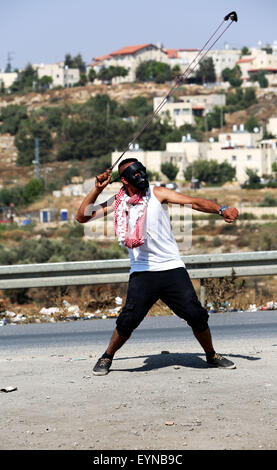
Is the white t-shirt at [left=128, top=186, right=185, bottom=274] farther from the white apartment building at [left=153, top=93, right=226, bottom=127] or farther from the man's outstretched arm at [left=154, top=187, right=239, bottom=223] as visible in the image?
the white apartment building at [left=153, top=93, right=226, bottom=127]

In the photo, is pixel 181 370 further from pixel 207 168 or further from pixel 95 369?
pixel 207 168

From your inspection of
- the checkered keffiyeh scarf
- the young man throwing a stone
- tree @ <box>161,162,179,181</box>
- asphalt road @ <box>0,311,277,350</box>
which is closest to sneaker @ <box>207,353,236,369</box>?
the young man throwing a stone

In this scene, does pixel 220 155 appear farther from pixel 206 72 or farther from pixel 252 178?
pixel 206 72

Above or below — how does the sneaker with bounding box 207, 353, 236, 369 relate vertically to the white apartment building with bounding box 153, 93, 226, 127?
below

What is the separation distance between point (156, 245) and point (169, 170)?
10202 cm

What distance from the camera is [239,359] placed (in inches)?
283

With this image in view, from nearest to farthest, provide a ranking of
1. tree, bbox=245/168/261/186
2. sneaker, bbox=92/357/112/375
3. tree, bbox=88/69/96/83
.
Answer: sneaker, bbox=92/357/112/375 < tree, bbox=245/168/261/186 < tree, bbox=88/69/96/83

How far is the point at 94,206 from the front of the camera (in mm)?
6633

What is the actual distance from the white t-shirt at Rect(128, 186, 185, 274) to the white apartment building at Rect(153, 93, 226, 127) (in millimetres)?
133443

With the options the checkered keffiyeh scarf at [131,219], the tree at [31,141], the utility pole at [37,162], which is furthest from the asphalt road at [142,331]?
the tree at [31,141]

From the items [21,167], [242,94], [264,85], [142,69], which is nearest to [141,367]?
[21,167]

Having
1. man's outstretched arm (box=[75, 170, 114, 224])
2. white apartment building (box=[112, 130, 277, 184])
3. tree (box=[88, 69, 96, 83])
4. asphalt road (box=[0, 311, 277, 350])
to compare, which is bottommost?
white apartment building (box=[112, 130, 277, 184])

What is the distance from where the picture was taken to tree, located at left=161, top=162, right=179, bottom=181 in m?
108

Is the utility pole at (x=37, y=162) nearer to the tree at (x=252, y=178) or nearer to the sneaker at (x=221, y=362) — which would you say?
the tree at (x=252, y=178)
